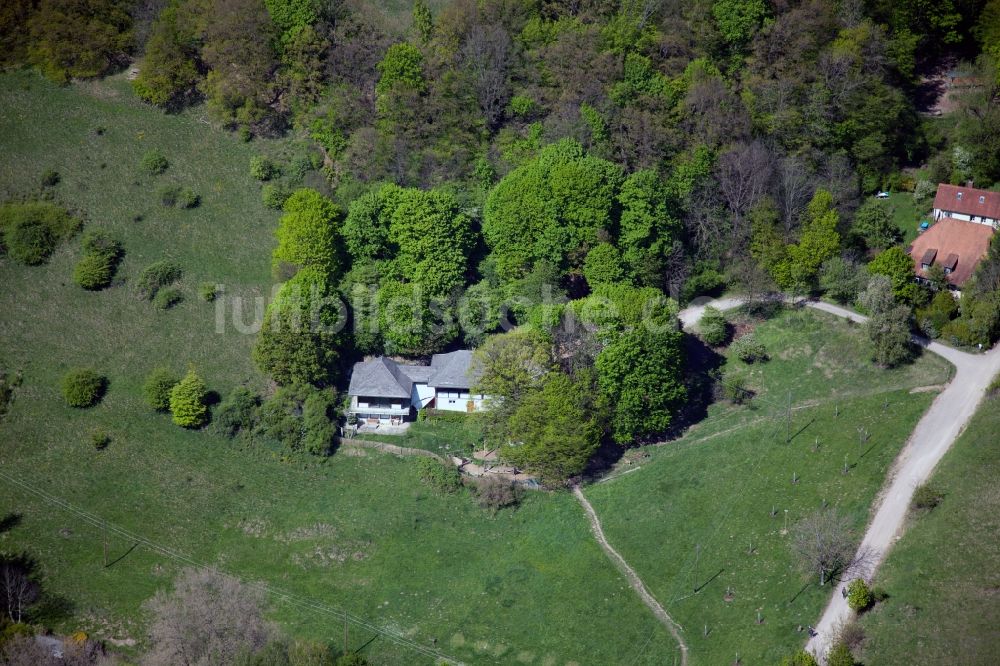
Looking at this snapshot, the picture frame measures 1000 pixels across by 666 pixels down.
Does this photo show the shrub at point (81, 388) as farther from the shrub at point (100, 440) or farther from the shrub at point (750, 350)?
the shrub at point (750, 350)

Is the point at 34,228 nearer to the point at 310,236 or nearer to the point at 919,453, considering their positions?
the point at 310,236

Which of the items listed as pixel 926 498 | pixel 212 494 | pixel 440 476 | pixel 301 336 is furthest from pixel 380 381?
pixel 926 498

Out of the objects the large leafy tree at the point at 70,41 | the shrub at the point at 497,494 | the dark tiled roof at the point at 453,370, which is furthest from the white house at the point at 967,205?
the large leafy tree at the point at 70,41

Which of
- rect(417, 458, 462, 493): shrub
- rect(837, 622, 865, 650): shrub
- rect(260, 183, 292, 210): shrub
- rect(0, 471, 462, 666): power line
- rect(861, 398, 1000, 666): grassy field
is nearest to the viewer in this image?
rect(861, 398, 1000, 666): grassy field

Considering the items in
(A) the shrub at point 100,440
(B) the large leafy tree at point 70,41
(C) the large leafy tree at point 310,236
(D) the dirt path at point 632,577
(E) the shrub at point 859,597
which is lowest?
(D) the dirt path at point 632,577

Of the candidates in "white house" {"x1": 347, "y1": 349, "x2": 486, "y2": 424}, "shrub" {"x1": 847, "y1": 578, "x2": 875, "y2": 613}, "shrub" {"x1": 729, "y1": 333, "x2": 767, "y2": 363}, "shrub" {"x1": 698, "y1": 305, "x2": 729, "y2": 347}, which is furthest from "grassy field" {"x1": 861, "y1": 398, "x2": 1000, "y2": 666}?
"white house" {"x1": 347, "y1": 349, "x2": 486, "y2": 424}

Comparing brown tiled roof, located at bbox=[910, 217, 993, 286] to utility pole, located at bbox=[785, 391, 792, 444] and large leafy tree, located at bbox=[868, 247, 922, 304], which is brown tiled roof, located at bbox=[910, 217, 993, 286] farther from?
utility pole, located at bbox=[785, 391, 792, 444]
